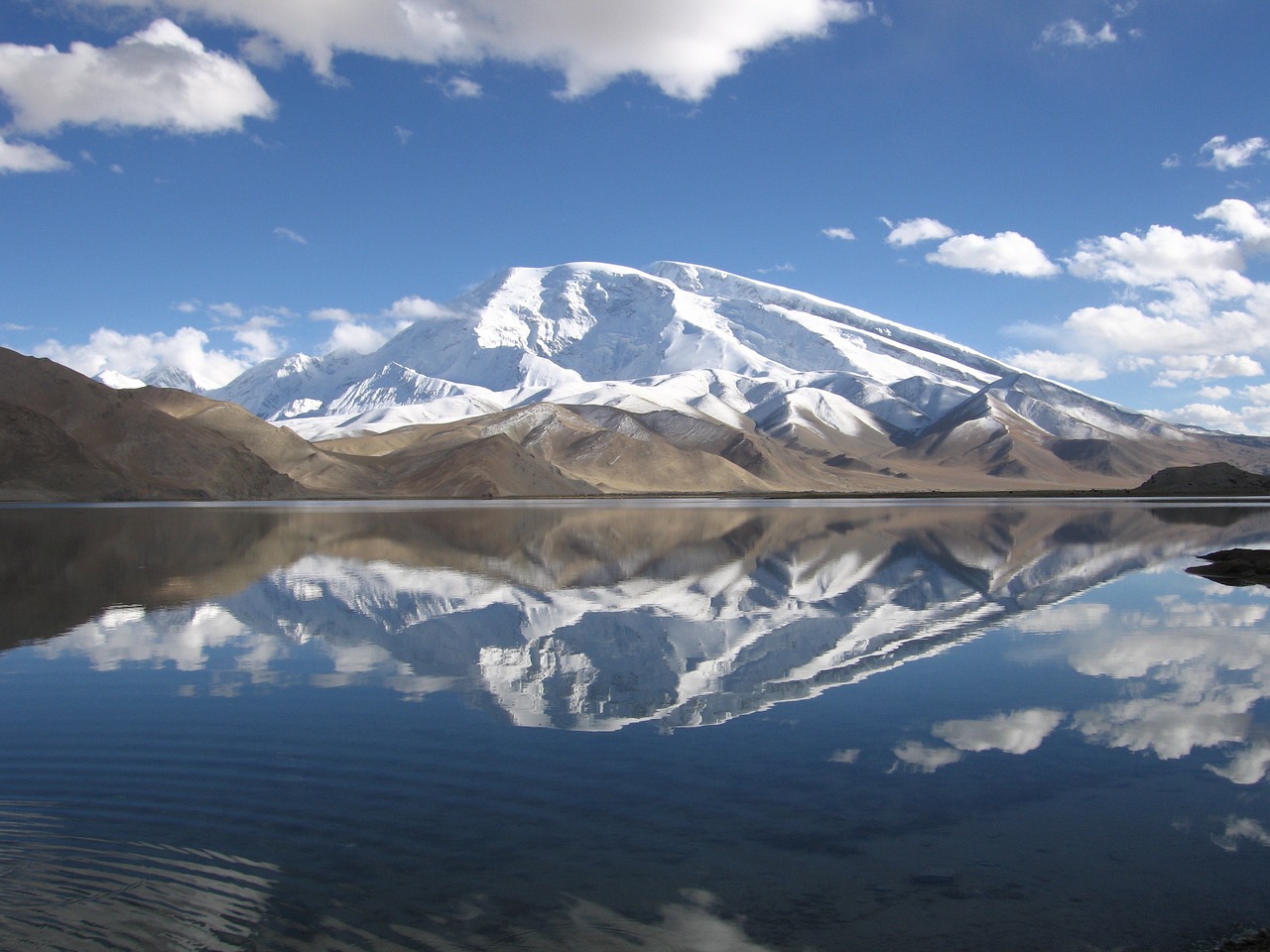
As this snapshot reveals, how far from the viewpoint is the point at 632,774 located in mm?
12625

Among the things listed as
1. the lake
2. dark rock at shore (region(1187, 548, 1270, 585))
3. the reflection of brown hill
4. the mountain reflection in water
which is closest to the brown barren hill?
the reflection of brown hill

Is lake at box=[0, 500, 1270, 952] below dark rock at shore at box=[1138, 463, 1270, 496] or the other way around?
below

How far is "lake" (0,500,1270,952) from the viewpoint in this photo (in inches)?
343

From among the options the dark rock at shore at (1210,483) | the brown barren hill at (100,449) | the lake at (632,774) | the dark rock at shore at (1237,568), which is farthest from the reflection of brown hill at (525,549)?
the dark rock at shore at (1210,483)

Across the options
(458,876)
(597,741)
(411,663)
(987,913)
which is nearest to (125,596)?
(411,663)

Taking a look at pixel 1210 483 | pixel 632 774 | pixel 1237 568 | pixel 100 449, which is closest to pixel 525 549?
pixel 1237 568

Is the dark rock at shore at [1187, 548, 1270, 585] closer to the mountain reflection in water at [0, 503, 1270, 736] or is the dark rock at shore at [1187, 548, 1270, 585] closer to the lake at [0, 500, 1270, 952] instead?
the mountain reflection in water at [0, 503, 1270, 736]

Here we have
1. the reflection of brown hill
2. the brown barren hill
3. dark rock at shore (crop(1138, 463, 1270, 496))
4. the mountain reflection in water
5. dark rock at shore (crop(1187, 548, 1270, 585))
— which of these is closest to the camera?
the mountain reflection in water

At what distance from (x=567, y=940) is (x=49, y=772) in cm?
845

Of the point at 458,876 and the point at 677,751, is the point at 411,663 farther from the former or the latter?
the point at 458,876

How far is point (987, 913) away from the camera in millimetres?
8695

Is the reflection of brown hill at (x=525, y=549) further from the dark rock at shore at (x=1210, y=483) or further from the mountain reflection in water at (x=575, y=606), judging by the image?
the dark rock at shore at (x=1210, y=483)

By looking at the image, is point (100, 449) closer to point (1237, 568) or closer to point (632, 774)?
point (1237, 568)

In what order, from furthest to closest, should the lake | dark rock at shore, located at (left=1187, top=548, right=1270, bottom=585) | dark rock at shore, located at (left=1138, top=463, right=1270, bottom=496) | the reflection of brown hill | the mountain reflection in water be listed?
1. dark rock at shore, located at (left=1138, top=463, right=1270, bottom=496)
2. dark rock at shore, located at (left=1187, top=548, right=1270, bottom=585)
3. the reflection of brown hill
4. the mountain reflection in water
5. the lake
